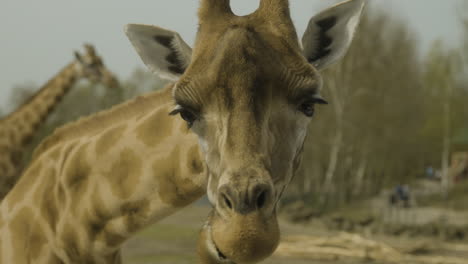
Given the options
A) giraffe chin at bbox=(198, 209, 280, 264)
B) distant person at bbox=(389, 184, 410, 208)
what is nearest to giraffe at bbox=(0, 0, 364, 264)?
giraffe chin at bbox=(198, 209, 280, 264)

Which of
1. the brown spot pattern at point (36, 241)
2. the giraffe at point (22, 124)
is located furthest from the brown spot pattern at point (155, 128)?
the giraffe at point (22, 124)

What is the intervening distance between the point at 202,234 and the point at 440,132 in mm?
39673

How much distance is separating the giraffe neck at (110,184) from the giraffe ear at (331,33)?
3.15ft

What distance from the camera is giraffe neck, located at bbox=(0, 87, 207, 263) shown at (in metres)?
3.46

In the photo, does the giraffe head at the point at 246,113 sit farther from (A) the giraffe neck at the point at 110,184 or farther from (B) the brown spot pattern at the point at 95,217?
(B) the brown spot pattern at the point at 95,217

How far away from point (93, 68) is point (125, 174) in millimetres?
10274

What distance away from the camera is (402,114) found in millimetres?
37594

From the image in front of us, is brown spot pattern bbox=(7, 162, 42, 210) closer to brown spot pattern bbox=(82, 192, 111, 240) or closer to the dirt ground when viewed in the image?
brown spot pattern bbox=(82, 192, 111, 240)

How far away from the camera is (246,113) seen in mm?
2434

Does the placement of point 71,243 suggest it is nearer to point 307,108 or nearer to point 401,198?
point 307,108

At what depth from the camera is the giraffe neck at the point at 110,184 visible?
346 centimetres

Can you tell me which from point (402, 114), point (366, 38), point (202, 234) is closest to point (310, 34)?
point (202, 234)

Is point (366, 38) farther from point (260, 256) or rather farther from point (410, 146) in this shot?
point (260, 256)

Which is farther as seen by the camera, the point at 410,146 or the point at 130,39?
the point at 410,146
